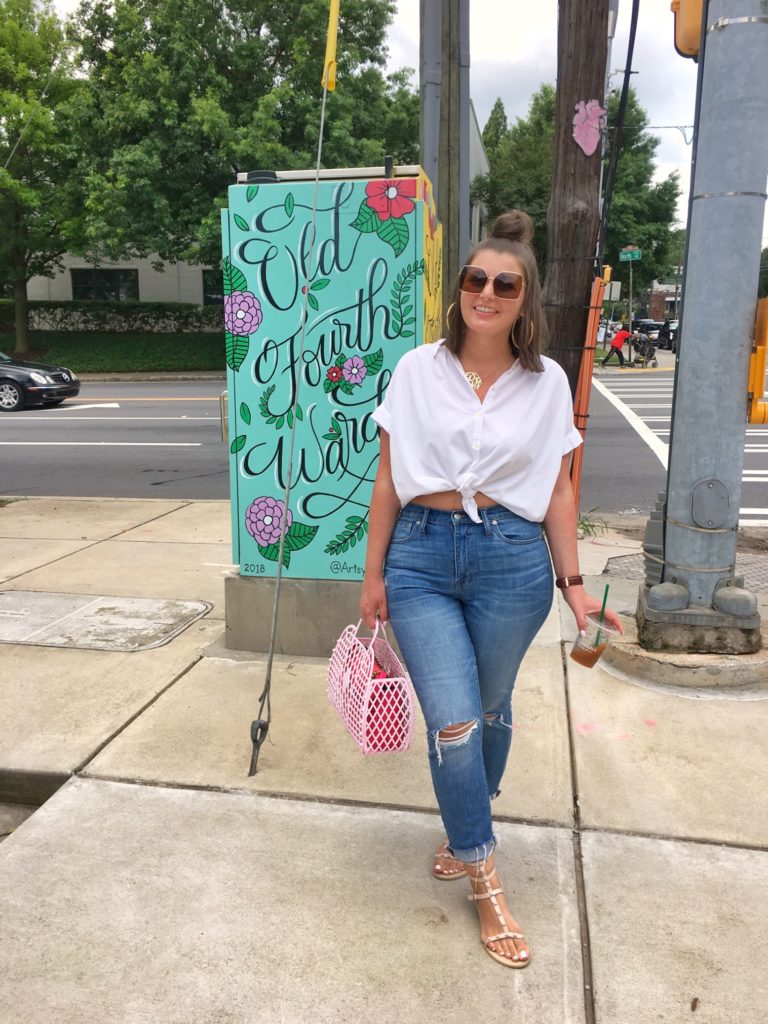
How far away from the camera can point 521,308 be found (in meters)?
2.31

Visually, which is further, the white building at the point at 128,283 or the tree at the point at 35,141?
the white building at the point at 128,283

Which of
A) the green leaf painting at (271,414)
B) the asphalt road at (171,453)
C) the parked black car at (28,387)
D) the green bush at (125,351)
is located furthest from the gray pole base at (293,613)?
the green bush at (125,351)

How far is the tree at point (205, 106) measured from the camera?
22375 mm

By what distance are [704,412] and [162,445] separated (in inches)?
381

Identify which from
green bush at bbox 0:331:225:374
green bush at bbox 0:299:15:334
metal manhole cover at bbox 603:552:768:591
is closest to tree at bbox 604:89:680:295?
green bush at bbox 0:331:225:374

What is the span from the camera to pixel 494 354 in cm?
235

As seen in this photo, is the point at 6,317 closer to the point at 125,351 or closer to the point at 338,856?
the point at 125,351

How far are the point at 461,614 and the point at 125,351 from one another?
27.4 m

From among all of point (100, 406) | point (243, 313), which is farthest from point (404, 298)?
point (100, 406)

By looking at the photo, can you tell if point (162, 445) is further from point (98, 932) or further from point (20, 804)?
point (98, 932)

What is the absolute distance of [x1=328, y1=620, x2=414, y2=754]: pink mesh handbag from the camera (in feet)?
7.73

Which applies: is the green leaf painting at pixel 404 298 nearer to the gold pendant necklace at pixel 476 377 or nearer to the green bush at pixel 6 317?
the gold pendant necklace at pixel 476 377

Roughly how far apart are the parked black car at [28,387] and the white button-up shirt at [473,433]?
1592 centimetres

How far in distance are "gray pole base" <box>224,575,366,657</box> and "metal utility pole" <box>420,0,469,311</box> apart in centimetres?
285
